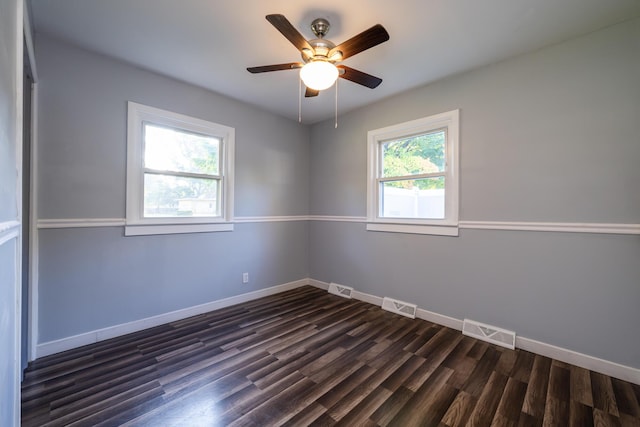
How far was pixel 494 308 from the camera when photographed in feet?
8.30

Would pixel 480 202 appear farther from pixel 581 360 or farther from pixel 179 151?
pixel 179 151

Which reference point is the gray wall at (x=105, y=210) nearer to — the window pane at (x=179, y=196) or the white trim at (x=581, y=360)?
the window pane at (x=179, y=196)

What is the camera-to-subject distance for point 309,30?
2105mm

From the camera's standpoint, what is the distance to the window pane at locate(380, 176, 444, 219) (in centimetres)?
297

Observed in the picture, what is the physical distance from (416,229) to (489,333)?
1.19 meters

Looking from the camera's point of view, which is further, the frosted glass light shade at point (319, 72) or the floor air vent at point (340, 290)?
the floor air vent at point (340, 290)

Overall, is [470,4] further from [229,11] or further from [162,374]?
[162,374]

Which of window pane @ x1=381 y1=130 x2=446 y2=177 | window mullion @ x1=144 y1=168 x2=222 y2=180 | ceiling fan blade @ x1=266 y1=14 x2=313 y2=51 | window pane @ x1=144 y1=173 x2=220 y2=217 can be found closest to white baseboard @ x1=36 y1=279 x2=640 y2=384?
window pane @ x1=144 y1=173 x2=220 y2=217

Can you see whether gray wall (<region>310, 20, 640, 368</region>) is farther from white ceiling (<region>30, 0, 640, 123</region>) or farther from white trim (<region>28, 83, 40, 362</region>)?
white trim (<region>28, 83, 40, 362</region>)

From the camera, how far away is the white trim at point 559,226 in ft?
6.45

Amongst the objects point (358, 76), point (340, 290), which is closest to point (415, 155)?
point (358, 76)

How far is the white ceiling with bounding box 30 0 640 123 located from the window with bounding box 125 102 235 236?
1.86 ft

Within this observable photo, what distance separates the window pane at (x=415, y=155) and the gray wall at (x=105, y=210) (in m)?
1.84

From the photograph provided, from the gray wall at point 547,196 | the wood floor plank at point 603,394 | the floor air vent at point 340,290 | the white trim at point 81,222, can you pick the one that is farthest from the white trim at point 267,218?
the wood floor plank at point 603,394
